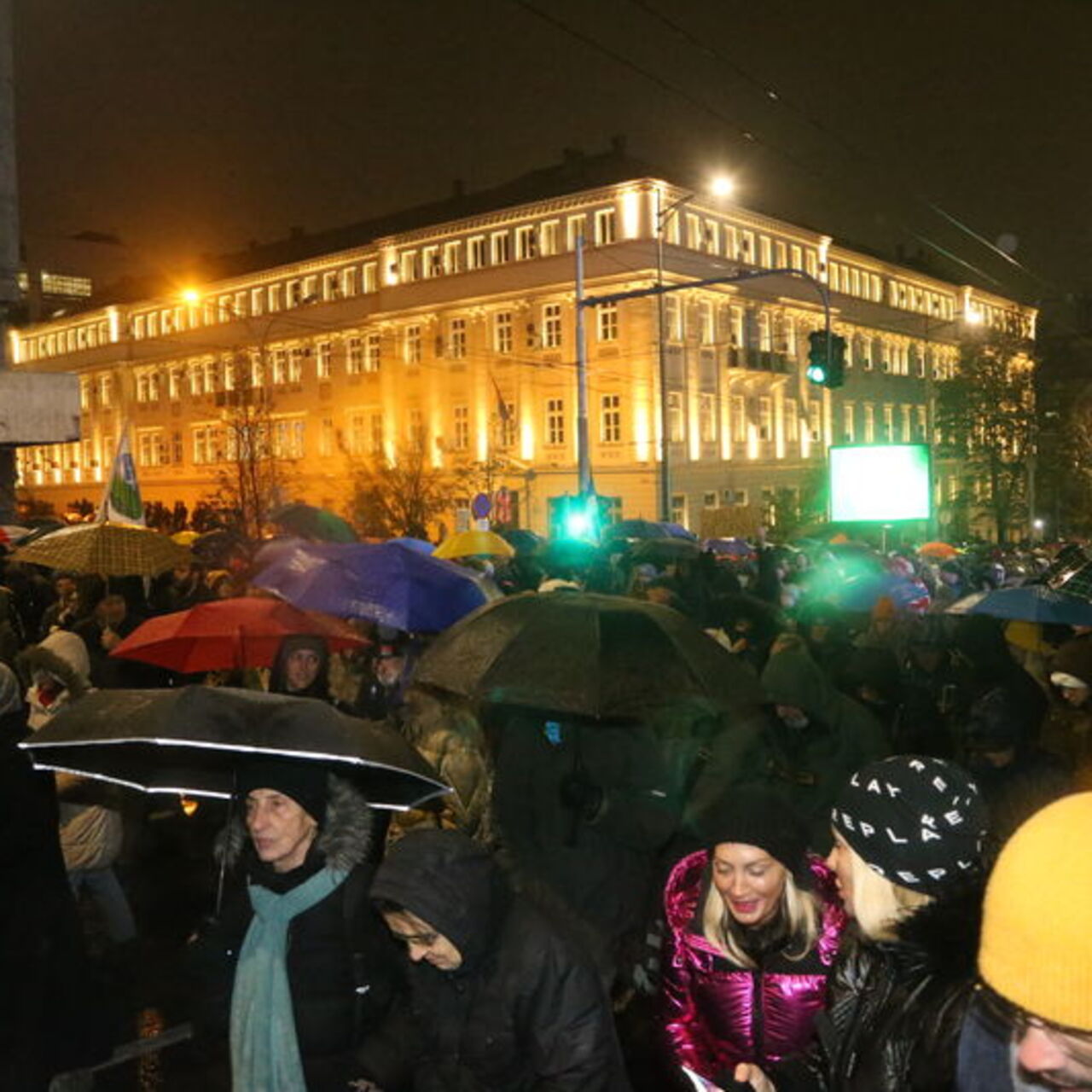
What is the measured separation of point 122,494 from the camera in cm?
984

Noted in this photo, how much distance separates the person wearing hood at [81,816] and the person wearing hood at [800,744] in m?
2.98

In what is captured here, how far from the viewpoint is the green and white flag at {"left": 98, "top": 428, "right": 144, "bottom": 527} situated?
31.4 feet

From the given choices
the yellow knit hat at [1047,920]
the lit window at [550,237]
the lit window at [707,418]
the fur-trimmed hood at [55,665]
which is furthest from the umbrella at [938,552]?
the lit window at [550,237]

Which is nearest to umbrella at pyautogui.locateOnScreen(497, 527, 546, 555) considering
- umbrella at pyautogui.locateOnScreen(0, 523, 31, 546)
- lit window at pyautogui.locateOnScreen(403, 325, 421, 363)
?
umbrella at pyautogui.locateOnScreen(0, 523, 31, 546)

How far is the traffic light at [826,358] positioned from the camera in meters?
17.0

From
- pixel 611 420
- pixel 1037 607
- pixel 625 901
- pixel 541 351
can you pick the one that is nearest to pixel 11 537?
pixel 1037 607

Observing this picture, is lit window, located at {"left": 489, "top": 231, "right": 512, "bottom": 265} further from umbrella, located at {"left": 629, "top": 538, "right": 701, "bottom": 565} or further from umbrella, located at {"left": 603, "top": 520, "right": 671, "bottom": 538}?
umbrella, located at {"left": 629, "top": 538, "right": 701, "bottom": 565}

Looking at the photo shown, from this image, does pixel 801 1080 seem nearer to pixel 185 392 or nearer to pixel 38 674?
pixel 38 674

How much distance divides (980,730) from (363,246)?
63.9 metres

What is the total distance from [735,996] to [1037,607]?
5.86 meters

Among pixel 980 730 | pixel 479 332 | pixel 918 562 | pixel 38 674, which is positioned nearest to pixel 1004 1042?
pixel 980 730

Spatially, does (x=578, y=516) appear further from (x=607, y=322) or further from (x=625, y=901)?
(x=607, y=322)

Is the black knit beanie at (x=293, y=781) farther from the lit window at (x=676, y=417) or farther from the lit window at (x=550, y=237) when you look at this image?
the lit window at (x=550, y=237)

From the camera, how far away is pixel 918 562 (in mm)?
19328
